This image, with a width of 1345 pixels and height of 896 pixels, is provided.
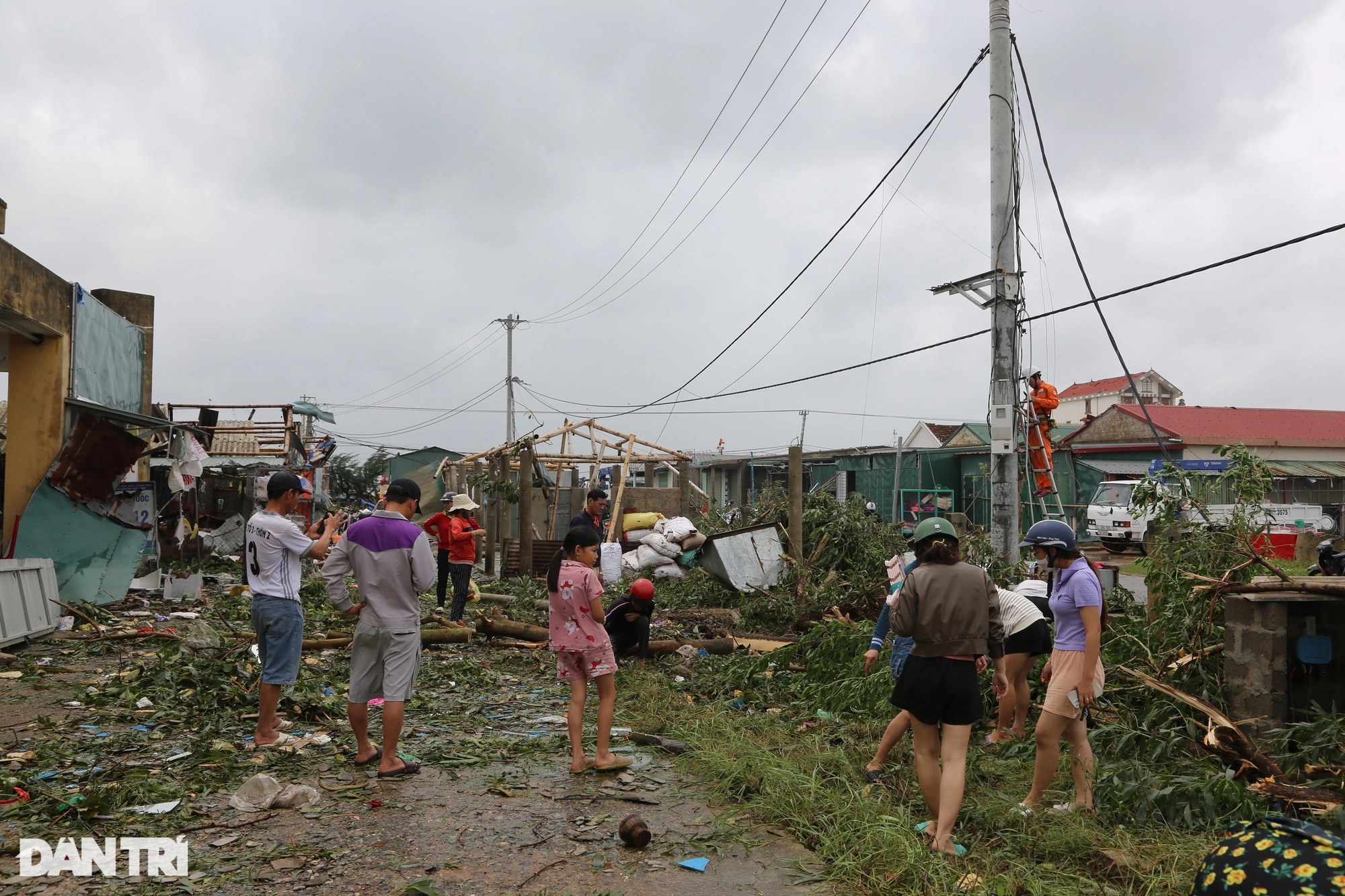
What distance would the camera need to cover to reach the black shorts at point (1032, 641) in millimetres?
5312

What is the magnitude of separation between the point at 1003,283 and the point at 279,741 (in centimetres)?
797

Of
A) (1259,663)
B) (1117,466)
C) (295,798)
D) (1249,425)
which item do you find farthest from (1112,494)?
(295,798)

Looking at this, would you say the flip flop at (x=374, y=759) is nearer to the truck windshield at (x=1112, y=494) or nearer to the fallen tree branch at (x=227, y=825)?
the fallen tree branch at (x=227, y=825)

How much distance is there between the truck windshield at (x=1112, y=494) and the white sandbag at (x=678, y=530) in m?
12.0

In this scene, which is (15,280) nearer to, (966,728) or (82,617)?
(82,617)

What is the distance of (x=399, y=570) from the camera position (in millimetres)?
4930

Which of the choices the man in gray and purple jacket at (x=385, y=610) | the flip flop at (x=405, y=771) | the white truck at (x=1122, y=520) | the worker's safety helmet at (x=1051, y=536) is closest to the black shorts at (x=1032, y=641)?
the worker's safety helmet at (x=1051, y=536)

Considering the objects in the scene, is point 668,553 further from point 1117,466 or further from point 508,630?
point 1117,466

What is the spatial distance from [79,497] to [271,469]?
743 centimetres

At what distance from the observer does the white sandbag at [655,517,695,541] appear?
1547cm

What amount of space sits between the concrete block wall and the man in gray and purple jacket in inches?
187

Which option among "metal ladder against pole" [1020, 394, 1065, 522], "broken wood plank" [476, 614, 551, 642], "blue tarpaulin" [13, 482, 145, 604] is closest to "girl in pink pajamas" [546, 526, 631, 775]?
"broken wood plank" [476, 614, 551, 642]

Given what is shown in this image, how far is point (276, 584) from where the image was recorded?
5.21 meters

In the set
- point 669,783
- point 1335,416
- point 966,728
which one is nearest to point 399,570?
point 669,783
